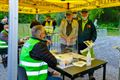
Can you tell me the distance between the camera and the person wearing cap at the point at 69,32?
4.59 m

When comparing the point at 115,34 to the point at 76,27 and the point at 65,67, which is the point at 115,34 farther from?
the point at 65,67

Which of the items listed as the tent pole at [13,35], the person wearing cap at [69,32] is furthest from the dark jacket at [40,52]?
the person wearing cap at [69,32]

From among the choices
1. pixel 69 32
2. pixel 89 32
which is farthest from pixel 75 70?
pixel 69 32

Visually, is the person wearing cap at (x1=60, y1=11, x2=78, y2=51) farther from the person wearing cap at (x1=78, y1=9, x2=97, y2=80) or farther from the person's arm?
the person's arm

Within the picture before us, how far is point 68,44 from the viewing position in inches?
185

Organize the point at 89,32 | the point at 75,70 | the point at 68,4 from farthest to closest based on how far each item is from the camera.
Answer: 1. the point at 68,4
2. the point at 89,32
3. the point at 75,70

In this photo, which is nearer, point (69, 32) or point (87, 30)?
point (87, 30)

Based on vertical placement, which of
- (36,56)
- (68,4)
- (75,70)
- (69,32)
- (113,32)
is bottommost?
(113,32)

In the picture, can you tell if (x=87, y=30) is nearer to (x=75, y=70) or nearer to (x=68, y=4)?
(x=75, y=70)

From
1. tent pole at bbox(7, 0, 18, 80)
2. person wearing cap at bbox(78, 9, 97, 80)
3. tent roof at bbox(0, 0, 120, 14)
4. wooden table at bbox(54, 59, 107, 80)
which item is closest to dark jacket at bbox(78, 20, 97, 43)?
person wearing cap at bbox(78, 9, 97, 80)

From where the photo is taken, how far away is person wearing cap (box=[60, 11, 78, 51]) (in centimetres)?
459

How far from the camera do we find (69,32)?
475cm

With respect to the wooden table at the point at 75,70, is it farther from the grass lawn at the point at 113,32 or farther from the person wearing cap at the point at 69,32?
the grass lawn at the point at 113,32

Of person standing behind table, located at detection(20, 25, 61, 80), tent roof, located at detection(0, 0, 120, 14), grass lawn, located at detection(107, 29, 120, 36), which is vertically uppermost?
tent roof, located at detection(0, 0, 120, 14)
